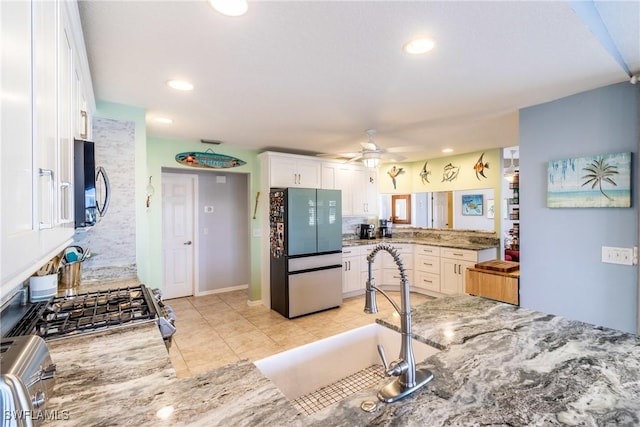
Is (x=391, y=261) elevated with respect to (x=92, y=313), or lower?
lower

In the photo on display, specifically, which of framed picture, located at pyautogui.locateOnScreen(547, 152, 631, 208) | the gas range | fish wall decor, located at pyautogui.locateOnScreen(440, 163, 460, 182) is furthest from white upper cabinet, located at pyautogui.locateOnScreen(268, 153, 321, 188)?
framed picture, located at pyautogui.locateOnScreen(547, 152, 631, 208)

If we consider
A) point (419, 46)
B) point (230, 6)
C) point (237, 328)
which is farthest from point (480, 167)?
point (230, 6)

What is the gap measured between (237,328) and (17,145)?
3.41 metres

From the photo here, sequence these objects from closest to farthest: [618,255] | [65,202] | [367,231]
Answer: [65,202], [618,255], [367,231]

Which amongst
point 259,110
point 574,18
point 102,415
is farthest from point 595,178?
point 102,415

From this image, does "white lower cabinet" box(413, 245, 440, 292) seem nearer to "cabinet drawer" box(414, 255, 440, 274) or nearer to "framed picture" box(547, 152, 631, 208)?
"cabinet drawer" box(414, 255, 440, 274)

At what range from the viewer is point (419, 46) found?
5.35 ft

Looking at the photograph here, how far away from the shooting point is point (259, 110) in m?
2.73

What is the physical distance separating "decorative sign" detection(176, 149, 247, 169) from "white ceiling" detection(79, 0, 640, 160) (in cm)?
95

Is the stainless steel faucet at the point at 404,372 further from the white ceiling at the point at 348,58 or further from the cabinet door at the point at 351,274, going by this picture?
the cabinet door at the point at 351,274

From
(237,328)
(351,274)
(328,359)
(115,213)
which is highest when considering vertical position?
(115,213)

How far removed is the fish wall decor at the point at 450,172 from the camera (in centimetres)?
509

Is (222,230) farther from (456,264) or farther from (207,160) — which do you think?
(456,264)

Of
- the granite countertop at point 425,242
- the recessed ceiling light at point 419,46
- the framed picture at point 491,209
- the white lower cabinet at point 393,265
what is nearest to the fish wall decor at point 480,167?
the framed picture at point 491,209
